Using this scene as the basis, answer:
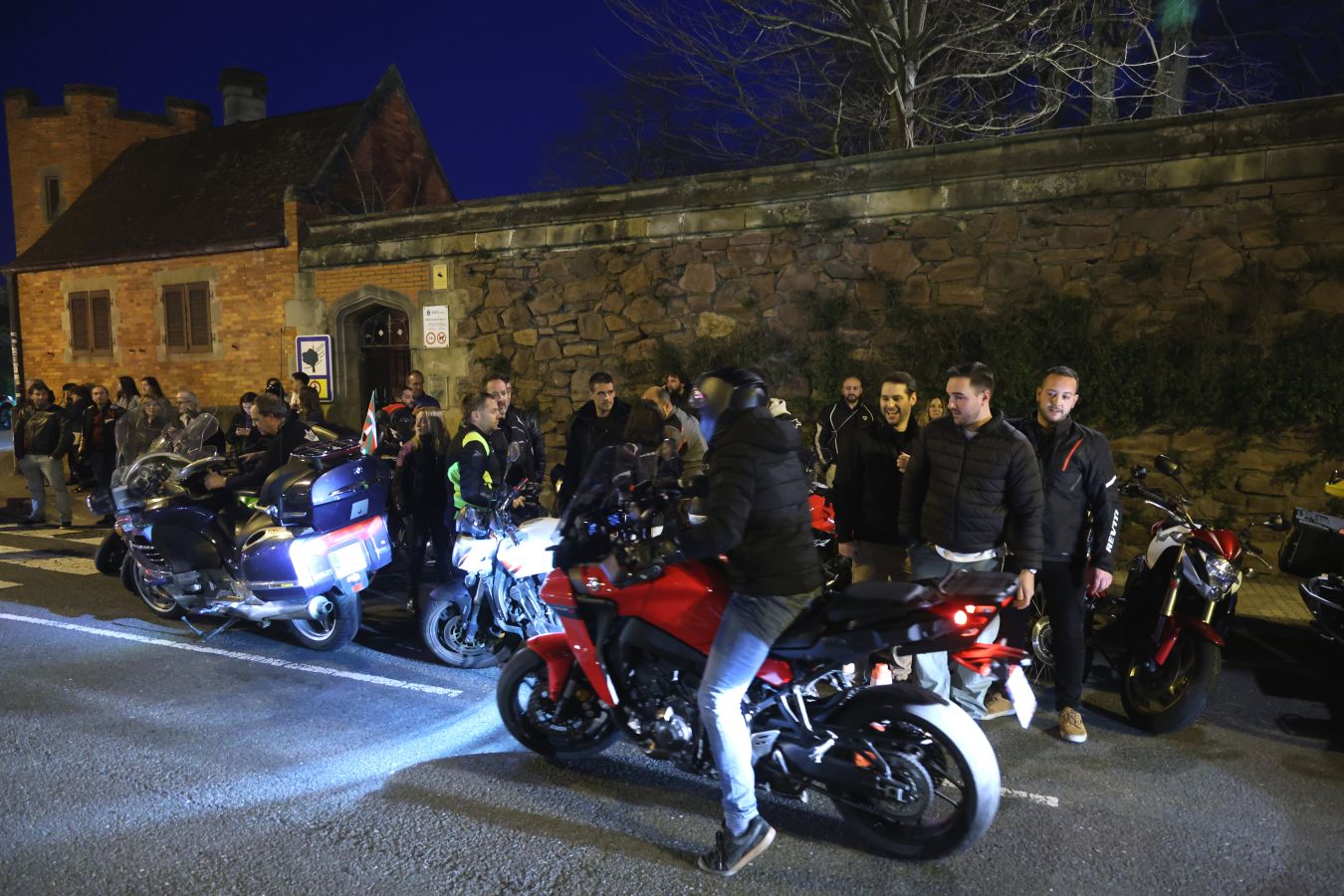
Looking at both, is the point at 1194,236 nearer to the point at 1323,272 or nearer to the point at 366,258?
the point at 1323,272

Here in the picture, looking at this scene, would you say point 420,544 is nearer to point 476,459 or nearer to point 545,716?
point 476,459

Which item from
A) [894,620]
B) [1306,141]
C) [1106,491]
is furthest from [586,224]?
[894,620]

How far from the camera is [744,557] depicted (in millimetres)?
3426

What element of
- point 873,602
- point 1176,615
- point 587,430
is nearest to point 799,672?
point 873,602

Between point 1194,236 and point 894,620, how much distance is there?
7083 mm

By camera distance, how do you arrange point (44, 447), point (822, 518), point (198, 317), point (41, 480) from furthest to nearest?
point (198, 317), point (41, 480), point (44, 447), point (822, 518)

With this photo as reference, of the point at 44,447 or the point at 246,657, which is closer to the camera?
the point at 246,657

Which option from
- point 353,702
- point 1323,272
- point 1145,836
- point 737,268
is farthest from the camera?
point 737,268

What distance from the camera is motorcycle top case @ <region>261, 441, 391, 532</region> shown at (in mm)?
5930

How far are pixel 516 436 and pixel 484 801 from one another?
3414mm

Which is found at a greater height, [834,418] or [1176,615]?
[834,418]

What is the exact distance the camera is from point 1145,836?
3609mm

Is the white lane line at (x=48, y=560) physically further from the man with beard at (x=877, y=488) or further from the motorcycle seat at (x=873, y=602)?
the motorcycle seat at (x=873, y=602)

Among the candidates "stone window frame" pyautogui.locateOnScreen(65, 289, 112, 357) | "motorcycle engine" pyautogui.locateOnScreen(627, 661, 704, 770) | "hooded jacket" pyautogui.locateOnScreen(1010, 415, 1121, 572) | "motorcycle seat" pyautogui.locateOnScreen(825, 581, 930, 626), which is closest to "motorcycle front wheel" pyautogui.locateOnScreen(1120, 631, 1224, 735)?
"hooded jacket" pyautogui.locateOnScreen(1010, 415, 1121, 572)
